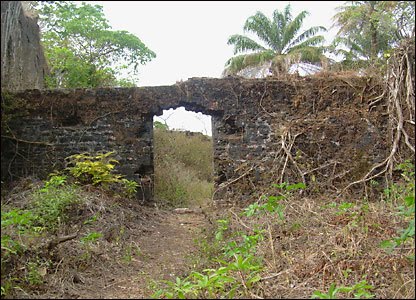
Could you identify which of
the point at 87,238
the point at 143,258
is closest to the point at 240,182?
the point at 143,258

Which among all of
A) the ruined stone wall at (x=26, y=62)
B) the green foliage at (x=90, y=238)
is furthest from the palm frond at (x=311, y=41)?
the green foliage at (x=90, y=238)

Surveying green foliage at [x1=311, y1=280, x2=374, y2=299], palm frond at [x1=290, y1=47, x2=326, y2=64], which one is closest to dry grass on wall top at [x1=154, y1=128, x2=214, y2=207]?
green foliage at [x1=311, y1=280, x2=374, y2=299]

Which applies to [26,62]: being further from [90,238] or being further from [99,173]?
[90,238]

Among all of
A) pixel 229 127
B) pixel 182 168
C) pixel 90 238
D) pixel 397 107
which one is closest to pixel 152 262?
pixel 90 238

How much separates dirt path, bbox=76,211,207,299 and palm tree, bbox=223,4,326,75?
44.0 feet

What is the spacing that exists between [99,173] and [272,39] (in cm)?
1459

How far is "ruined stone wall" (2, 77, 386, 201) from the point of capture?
862 cm

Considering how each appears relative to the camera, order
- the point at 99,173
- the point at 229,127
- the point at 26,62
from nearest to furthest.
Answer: the point at 99,173 < the point at 229,127 < the point at 26,62

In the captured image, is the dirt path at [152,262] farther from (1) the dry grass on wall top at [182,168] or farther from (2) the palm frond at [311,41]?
(2) the palm frond at [311,41]

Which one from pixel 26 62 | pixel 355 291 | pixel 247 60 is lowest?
pixel 355 291

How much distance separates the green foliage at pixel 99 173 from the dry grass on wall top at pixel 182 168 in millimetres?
1504

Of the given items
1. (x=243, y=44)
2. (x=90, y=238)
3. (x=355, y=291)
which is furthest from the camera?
(x=243, y=44)

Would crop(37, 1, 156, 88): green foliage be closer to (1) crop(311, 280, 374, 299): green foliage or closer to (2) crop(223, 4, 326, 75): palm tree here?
(2) crop(223, 4, 326, 75): palm tree

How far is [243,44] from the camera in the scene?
20938mm
